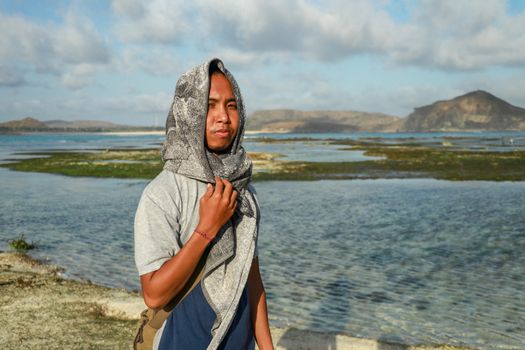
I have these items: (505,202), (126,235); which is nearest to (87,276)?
(126,235)

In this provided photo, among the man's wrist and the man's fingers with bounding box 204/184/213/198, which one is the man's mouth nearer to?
the man's fingers with bounding box 204/184/213/198

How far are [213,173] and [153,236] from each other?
0.37 metres

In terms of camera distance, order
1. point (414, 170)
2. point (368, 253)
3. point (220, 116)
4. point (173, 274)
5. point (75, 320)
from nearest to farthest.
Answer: point (173, 274) → point (220, 116) → point (75, 320) → point (368, 253) → point (414, 170)

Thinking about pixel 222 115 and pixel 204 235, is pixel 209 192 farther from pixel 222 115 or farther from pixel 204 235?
pixel 222 115

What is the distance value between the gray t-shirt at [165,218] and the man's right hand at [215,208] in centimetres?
12

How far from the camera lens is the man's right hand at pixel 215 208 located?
2.06 m

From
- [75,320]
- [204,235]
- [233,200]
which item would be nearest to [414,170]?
[75,320]

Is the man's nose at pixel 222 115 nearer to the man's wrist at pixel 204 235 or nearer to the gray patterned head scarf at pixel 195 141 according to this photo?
the gray patterned head scarf at pixel 195 141

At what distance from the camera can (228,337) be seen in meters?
2.29

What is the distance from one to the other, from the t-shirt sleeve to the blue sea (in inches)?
244

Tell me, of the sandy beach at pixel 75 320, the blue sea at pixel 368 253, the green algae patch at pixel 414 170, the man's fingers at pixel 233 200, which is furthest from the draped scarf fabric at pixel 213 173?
the green algae patch at pixel 414 170

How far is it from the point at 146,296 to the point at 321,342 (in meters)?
4.57

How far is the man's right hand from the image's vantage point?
81.0 inches

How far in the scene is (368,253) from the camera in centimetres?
1274
